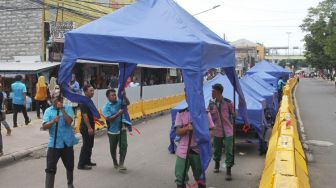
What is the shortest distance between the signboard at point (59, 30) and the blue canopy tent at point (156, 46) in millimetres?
14583

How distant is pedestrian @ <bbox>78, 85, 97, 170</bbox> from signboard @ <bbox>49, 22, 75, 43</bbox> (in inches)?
530

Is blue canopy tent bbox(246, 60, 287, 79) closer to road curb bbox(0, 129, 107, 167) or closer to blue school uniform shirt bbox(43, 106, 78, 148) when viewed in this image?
road curb bbox(0, 129, 107, 167)

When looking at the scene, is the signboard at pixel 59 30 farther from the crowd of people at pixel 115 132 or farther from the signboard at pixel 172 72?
the signboard at pixel 172 72

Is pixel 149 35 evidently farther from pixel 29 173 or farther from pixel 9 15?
pixel 9 15

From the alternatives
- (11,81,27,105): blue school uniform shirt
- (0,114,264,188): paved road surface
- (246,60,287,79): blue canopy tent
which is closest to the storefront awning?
(11,81,27,105): blue school uniform shirt

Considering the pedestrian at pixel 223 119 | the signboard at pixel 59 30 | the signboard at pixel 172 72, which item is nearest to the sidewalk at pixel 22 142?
the pedestrian at pixel 223 119

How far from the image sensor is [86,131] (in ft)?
28.1

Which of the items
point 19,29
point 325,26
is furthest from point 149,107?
point 325,26

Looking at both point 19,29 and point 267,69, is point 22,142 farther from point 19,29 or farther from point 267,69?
point 267,69

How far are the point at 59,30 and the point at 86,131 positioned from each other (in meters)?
14.0

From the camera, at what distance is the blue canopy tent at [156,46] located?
591cm

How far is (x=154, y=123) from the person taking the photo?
16.4 metres

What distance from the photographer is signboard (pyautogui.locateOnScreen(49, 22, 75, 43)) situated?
2123cm

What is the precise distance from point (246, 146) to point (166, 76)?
2241cm
